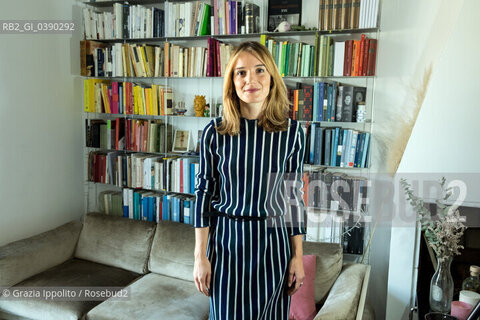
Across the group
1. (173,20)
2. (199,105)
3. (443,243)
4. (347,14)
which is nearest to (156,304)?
(199,105)

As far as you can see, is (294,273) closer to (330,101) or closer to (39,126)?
(330,101)

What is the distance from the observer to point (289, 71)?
9.64ft

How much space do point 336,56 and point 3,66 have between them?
2.39m

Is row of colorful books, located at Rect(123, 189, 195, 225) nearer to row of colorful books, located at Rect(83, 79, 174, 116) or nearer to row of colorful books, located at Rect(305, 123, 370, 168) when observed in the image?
row of colorful books, located at Rect(83, 79, 174, 116)

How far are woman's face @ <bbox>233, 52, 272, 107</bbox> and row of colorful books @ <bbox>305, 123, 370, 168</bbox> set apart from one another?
5.37 feet

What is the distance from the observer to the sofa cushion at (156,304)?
2.39m

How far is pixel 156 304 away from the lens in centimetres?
249

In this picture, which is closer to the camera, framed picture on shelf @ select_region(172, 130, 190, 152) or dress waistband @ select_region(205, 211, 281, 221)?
dress waistband @ select_region(205, 211, 281, 221)

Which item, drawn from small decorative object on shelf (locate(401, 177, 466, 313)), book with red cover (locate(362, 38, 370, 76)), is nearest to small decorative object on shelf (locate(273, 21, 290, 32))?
book with red cover (locate(362, 38, 370, 76))

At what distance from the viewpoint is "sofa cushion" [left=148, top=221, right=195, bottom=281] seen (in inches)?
112

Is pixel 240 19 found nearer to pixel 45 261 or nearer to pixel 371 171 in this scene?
pixel 371 171

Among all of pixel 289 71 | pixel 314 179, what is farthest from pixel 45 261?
pixel 289 71

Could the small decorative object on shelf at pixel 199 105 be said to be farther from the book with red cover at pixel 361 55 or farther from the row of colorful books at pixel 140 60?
the book with red cover at pixel 361 55

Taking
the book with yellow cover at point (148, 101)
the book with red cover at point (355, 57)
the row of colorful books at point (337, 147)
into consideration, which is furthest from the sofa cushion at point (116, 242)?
the book with red cover at point (355, 57)
